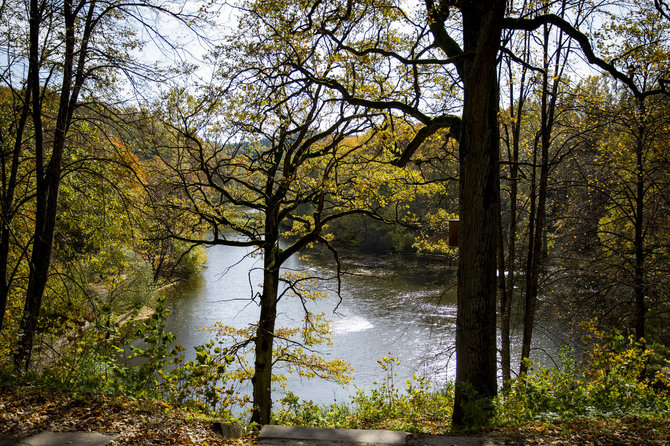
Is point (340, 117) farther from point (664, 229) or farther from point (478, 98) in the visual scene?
point (664, 229)

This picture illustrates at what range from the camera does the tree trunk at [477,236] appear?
14.8ft

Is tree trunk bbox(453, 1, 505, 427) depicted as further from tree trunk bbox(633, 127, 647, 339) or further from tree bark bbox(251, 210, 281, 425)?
tree trunk bbox(633, 127, 647, 339)

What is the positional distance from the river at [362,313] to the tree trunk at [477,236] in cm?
405

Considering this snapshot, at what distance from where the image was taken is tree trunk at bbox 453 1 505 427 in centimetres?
450

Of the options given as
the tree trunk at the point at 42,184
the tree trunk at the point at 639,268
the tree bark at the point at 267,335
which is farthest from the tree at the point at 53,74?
the tree trunk at the point at 639,268

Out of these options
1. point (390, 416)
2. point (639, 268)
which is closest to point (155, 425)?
point (390, 416)

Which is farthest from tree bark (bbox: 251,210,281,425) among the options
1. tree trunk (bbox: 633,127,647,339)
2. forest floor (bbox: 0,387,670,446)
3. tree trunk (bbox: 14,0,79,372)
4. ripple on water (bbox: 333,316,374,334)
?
ripple on water (bbox: 333,316,374,334)

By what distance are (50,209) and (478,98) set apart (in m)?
5.52

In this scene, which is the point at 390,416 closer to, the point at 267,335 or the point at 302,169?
the point at 267,335

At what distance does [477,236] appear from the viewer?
4.56m

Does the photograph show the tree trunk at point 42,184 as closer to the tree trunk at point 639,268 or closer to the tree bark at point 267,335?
the tree bark at point 267,335

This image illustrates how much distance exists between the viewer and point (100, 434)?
129 inches

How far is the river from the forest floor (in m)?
4.93

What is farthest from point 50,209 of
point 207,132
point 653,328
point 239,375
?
point 653,328
